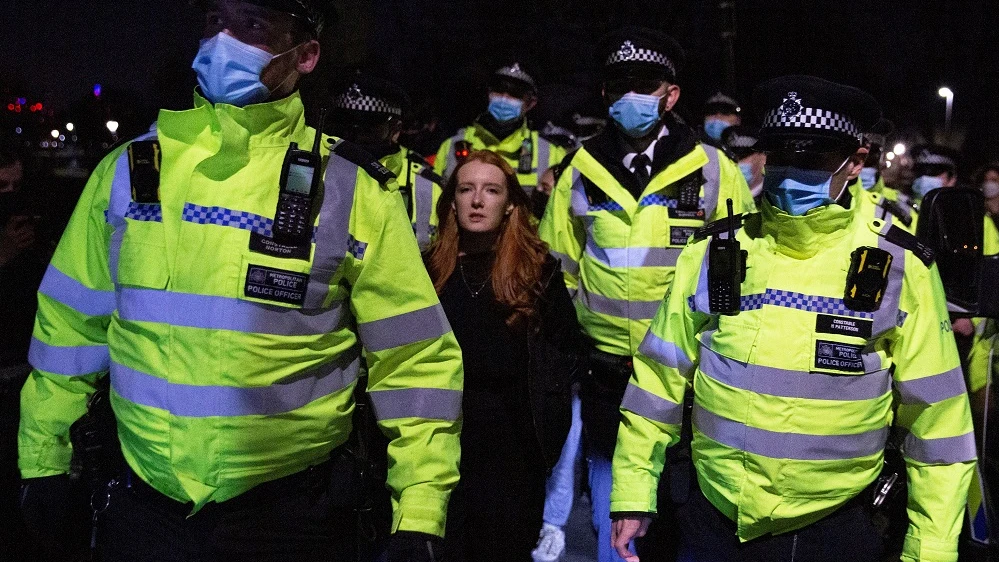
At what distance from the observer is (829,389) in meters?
2.14

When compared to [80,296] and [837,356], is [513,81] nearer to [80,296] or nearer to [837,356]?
[837,356]

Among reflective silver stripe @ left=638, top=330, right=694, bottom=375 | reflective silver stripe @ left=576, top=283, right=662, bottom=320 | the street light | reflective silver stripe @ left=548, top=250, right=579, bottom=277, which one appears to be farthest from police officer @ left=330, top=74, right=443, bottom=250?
the street light

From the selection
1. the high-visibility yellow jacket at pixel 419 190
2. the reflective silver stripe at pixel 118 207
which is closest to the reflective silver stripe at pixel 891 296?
the reflective silver stripe at pixel 118 207

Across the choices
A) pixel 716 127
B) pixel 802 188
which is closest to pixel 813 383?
pixel 802 188

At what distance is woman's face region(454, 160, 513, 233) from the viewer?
347 cm

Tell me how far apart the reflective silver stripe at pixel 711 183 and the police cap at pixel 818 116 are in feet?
4.84

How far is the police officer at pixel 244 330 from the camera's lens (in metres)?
1.81

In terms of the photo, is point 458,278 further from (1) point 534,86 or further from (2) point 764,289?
(1) point 534,86

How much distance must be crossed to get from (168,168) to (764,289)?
5.31 ft

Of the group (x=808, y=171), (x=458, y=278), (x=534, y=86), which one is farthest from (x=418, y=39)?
Result: (x=808, y=171)

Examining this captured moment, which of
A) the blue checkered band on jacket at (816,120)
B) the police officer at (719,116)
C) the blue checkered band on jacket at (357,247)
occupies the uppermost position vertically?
the police officer at (719,116)

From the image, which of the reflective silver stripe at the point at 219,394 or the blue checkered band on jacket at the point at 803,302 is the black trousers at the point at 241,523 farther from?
the blue checkered band on jacket at the point at 803,302

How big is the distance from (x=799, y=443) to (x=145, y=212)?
1.80 metres

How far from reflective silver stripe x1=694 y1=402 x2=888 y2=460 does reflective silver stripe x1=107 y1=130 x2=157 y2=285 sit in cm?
168
